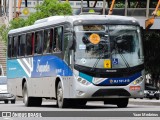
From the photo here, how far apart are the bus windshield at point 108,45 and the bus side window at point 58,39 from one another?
44.1 inches

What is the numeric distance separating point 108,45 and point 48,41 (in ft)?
10.1

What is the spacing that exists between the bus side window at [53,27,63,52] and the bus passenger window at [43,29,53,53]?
1.49 feet

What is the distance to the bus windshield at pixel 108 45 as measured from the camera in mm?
26219

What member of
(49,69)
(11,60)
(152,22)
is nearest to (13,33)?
(11,60)

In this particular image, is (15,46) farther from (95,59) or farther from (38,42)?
(95,59)

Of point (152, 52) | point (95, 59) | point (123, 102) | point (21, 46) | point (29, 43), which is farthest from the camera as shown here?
point (152, 52)

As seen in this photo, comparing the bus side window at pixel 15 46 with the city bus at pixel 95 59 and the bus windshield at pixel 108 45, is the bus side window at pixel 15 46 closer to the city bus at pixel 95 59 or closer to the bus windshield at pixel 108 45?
the city bus at pixel 95 59

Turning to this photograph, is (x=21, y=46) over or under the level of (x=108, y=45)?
under

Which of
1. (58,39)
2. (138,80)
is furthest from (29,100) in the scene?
(138,80)

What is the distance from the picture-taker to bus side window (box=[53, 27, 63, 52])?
27.4 meters

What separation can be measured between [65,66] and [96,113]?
3749 millimetres

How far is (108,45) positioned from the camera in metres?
26.5

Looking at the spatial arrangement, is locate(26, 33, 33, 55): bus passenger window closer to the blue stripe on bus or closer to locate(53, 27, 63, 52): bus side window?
the blue stripe on bus

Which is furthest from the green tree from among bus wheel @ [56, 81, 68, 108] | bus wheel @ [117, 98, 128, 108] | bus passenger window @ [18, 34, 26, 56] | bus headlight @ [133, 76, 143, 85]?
bus headlight @ [133, 76, 143, 85]
